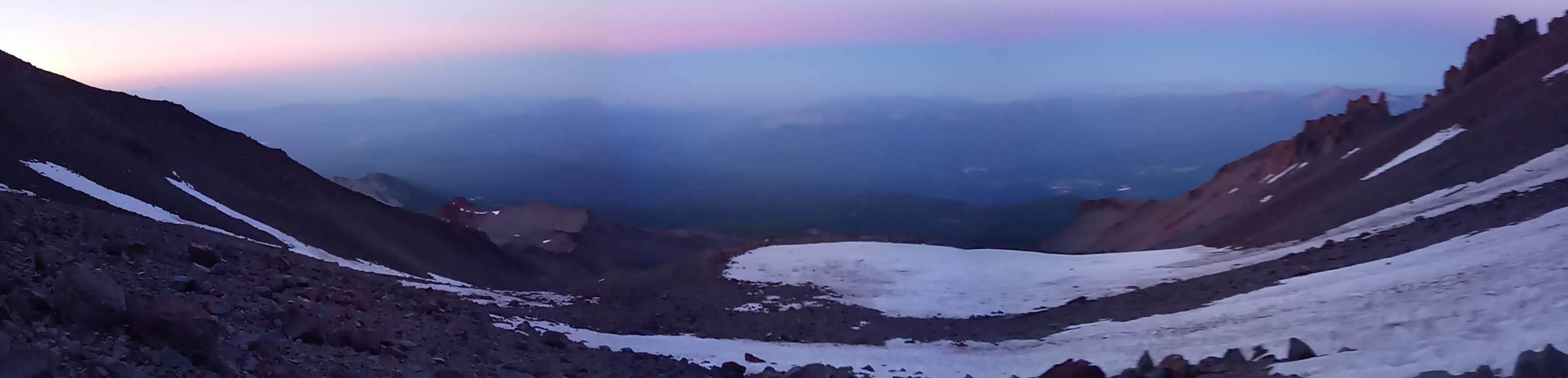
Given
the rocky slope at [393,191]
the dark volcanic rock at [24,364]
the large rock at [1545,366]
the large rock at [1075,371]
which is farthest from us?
the rocky slope at [393,191]

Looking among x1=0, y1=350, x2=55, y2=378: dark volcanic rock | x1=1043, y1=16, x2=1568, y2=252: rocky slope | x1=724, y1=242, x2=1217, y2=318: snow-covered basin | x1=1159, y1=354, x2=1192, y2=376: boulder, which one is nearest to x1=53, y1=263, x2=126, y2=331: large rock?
x1=0, y1=350, x2=55, y2=378: dark volcanic rock

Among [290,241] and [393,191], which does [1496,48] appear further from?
[393,191]

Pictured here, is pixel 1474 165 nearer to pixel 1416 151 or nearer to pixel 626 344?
pixel 1416 151

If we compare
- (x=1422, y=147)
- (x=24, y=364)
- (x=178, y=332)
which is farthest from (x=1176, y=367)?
(x=1422, y=147)

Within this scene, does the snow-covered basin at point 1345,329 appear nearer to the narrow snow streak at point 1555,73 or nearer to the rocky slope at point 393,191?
the narrow snow streak at point 1555,73

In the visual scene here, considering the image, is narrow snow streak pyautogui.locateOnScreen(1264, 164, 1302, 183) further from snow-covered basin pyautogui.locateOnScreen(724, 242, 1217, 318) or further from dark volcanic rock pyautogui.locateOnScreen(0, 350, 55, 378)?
dark volcanic rock pyautogui.locateOnScreen(0, 350, 55, 378)

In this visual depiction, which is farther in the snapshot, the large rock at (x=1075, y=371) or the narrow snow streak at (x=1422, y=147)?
the narrow snow streak at (x=1422, y=147)

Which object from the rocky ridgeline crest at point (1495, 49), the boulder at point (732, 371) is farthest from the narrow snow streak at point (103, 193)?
the rocky ridgeline crest at point (1495, 49)
